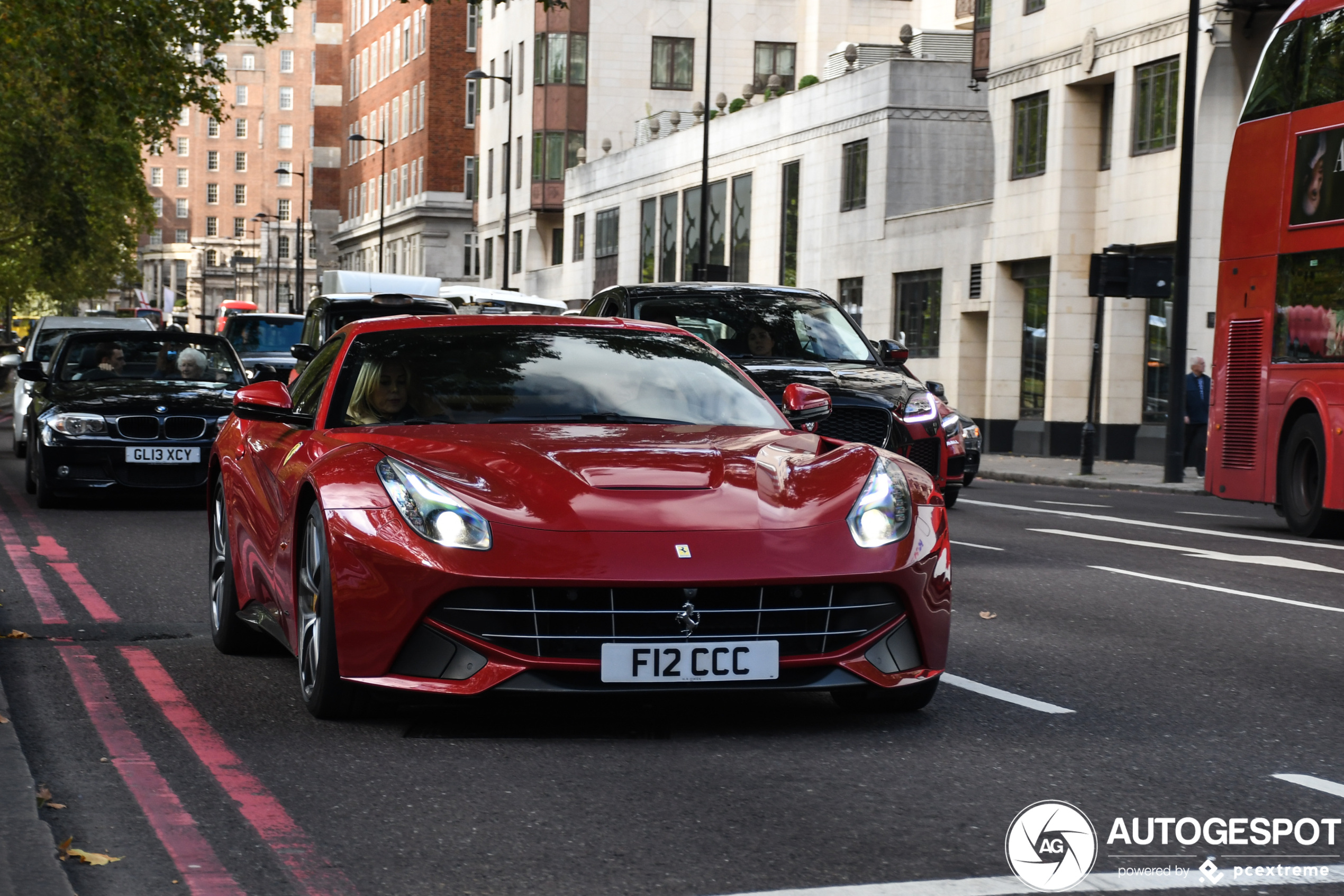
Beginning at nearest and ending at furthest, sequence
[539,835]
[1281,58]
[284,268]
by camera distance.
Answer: [539,835]
[1281,58]
[284,268]

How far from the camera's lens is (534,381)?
22.7 ft

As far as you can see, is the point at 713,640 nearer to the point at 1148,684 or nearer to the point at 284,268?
the point at 1148,684

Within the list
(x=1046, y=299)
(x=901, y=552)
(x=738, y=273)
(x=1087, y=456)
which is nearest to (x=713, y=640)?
(x=901, y=552)

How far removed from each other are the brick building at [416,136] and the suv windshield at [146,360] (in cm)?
6949

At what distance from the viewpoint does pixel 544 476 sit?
5.89 metres

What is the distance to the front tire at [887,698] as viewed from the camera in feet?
20.0

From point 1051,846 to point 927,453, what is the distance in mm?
8374

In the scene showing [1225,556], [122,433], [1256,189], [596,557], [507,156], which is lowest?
[1225,556]

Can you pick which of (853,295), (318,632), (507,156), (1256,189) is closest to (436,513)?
(318,632)

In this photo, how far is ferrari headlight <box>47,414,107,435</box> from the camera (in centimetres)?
1497

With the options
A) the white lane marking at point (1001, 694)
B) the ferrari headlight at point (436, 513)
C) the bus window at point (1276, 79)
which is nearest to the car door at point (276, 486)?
the ferrari headlight at point (436, 513)

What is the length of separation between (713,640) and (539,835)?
1135mm

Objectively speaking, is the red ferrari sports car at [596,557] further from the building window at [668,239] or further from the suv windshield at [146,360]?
the building window at [668,239]

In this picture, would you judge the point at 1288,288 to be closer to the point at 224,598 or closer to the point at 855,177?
the point at 224,598
